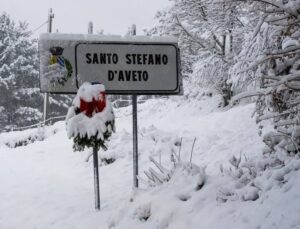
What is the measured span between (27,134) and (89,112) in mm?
16851

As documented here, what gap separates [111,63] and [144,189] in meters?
2.05

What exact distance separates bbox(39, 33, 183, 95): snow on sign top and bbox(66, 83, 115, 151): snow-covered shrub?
0.47 meters

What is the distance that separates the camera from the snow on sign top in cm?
716

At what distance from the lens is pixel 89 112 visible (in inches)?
269

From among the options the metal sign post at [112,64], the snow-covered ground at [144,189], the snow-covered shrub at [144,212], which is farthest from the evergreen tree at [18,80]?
the snow-covered shrub at [144,212]

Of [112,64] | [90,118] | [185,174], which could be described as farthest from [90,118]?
[185,174]

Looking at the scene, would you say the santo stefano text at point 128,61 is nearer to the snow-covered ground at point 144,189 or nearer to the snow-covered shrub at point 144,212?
the snow-covered ground at point 144,189

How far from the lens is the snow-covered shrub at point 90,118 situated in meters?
6.71

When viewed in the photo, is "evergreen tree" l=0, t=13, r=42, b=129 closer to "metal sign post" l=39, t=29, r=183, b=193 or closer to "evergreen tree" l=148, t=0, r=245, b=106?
"evergreen tree" l=148, t=0, r=245, b=106

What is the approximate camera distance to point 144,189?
675cm

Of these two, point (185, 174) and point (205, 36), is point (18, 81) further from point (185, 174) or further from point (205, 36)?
point (185, 174)

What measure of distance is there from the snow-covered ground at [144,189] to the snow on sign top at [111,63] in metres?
1.26

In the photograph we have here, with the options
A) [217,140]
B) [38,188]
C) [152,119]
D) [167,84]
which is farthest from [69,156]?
[152,119]

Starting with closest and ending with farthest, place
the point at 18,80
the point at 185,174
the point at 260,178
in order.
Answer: the point at 260,178
the point at 185,174
the point at 18,80
